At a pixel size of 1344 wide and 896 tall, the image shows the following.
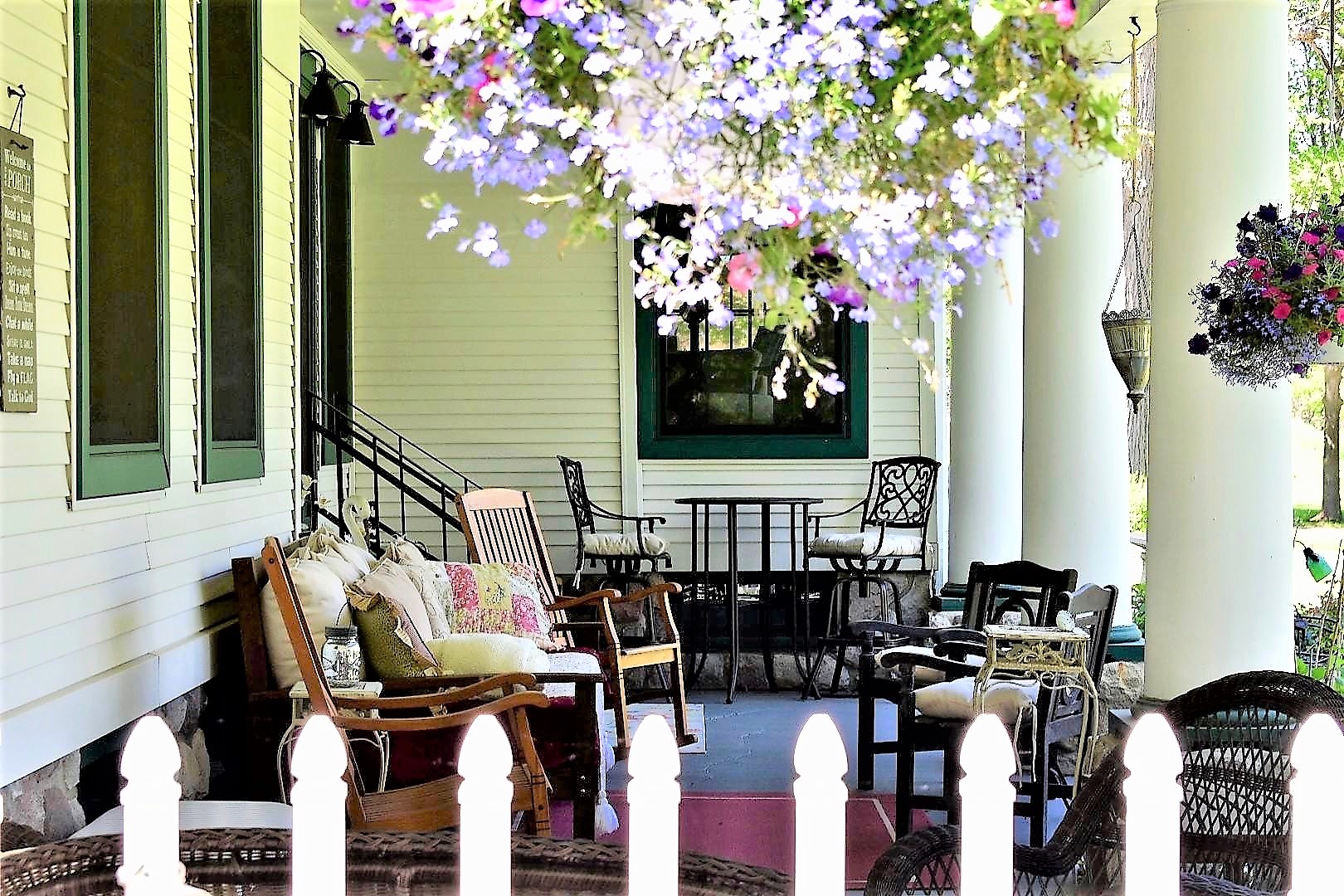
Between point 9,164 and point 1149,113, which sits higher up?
point 1149,113

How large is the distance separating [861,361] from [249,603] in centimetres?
486

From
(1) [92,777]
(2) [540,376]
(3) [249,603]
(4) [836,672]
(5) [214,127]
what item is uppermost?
(5) [214,127]

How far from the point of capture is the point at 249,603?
3.65 metres

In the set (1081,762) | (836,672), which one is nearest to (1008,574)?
(1081,762)

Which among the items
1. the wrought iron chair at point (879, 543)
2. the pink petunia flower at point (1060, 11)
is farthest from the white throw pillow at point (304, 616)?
the wrought iron chair at point (879, 543)

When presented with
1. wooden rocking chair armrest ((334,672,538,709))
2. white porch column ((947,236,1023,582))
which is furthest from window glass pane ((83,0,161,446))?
white porch column ((947,236,1023,582))

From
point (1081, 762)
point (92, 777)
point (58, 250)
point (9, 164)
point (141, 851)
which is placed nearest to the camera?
point (141, 851)

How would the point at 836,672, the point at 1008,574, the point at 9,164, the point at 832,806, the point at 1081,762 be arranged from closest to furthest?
the point at 832,806, the point at 9,164, the point at 1081,762, the point at 1008,574, the point at 836,672

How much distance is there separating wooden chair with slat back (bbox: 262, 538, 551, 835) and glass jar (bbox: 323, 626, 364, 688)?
5 centimetres

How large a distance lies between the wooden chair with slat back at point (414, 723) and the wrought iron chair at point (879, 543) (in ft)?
9.56

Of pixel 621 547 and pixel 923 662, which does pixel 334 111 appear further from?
pixel 923 662

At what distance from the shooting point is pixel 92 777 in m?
2.98

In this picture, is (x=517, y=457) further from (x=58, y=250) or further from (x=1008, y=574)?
(x=58, y=250)

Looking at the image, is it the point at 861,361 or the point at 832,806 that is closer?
the point at 832,806
